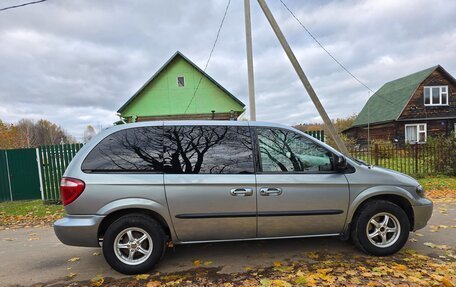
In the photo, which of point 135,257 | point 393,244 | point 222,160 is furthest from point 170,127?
point 393,244

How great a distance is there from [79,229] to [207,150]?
70.3 inches

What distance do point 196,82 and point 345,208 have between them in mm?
13904

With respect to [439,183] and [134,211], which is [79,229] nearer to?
[134,211]

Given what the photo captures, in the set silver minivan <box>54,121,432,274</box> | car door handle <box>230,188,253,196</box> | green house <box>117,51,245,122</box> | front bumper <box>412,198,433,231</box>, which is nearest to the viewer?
silver minivan <box>54,121,432,274</box>

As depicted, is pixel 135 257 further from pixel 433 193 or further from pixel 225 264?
pixel 433 193

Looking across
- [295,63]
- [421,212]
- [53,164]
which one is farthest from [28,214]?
[421,212]

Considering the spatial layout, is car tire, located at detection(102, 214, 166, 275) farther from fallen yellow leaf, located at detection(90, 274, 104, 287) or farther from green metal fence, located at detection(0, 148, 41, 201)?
green metal fence, located at detection(0, 148, 41, 201)

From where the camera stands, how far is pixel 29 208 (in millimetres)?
7867

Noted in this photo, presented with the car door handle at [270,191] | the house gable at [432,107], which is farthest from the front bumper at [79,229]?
the house gable at [432,107]

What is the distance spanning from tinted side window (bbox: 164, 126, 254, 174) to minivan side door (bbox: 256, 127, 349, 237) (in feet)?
0.76

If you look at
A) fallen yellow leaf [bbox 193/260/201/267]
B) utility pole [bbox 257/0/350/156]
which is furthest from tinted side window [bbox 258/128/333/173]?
utility pole [bbox 257/0/350/156]

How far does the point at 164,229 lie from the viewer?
11.9 ft

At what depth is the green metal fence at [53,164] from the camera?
8.37 meters

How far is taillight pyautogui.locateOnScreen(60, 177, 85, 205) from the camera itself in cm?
330
